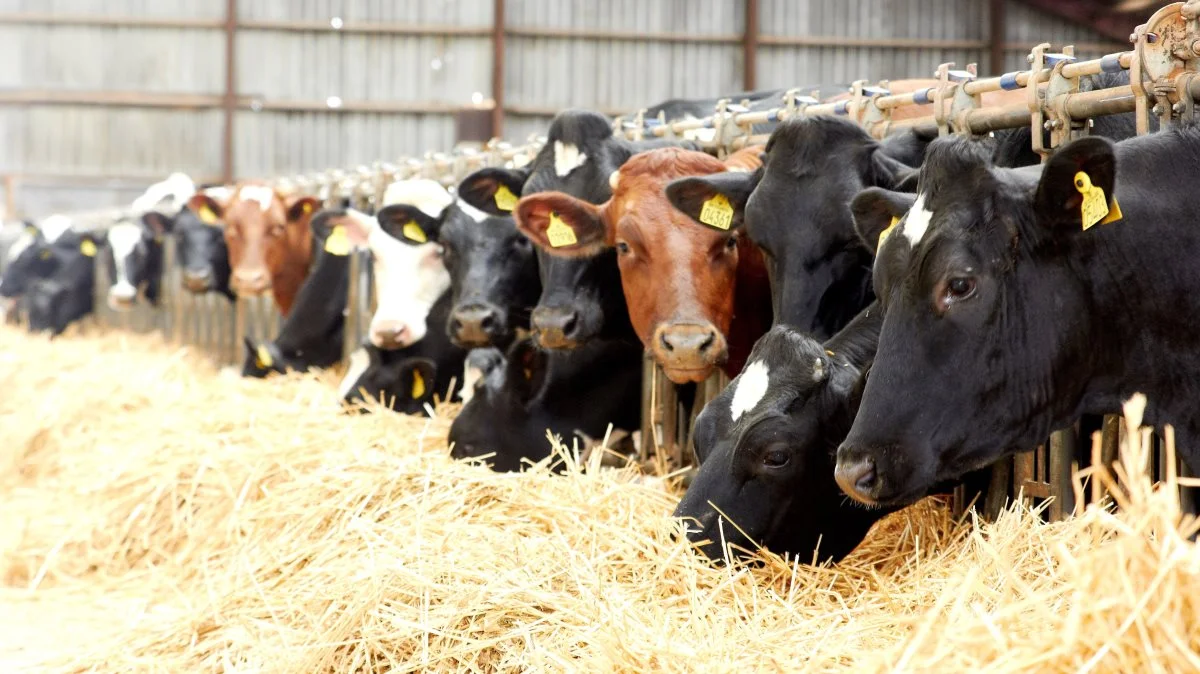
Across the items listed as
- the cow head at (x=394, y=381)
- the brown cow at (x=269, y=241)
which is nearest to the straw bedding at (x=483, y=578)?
the cow head at (x=394, y=381)

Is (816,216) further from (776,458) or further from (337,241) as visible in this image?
(337,241)

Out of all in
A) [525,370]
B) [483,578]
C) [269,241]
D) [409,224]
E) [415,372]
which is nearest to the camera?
[483,578]

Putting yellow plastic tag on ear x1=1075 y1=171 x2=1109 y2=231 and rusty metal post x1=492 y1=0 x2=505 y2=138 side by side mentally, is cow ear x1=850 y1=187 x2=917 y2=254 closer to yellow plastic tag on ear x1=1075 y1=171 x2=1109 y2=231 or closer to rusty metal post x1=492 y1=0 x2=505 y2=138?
yellow plastic tag on ear x1=1075 y1=171 x2=1109 y2=231

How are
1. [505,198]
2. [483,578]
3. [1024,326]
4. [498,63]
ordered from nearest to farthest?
[1024,326], [483,578], [505,198], [498,63]

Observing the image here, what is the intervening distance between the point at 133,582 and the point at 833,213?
117 inches

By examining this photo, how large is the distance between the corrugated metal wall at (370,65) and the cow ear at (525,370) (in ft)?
46.5

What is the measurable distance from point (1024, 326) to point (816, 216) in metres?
1.25

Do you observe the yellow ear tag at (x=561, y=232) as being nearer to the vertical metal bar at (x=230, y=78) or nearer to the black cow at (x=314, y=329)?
the black cow at (x=314, y=329)

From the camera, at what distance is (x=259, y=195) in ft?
31.7

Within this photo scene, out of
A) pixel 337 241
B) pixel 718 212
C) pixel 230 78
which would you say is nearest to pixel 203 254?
pixel 337 241

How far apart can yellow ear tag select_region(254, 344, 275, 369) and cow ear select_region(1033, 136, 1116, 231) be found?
255 inches

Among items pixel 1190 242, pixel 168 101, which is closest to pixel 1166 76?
pixel 1190 242

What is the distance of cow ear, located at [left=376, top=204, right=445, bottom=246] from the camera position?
21.1 ft

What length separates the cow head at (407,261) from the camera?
650cm
